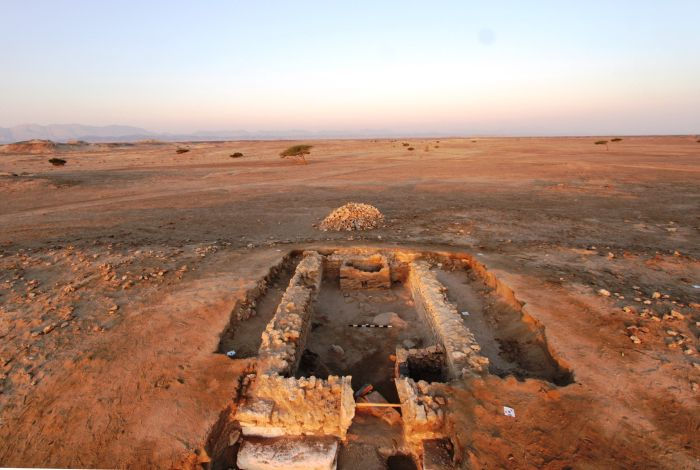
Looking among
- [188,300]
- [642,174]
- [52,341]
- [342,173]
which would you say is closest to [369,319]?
[188,300]

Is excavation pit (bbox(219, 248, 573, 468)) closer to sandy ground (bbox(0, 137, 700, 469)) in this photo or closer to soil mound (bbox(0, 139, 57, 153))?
sandy ground (bbox(0, 137, 700, 469))

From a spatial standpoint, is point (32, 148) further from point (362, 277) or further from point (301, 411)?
point (301, 411)

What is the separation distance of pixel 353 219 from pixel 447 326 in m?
6.71

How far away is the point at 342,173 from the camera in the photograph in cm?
2767

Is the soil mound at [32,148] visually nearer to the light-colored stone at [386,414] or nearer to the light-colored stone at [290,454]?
the light-colored stone at [290,454]

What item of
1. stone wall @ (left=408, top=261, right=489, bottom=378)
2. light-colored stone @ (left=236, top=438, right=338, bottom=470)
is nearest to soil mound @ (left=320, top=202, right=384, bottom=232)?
stone wall @ (left=408, top=261, right=489, bottom=378)

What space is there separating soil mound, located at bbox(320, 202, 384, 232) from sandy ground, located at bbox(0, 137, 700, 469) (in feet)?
1.73

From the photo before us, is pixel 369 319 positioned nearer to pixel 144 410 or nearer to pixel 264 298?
pixel 264 298

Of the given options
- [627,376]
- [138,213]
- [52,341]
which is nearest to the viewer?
[627,376]

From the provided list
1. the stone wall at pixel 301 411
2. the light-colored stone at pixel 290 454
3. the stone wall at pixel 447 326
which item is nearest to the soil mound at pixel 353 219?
the stone wall at pixel 447 326

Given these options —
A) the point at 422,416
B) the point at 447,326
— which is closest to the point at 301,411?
the point at 422,416

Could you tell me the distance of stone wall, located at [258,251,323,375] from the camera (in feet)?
17.7

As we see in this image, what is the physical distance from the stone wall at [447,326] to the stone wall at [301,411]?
1726 millimetres

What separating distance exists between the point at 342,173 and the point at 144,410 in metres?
24.1
